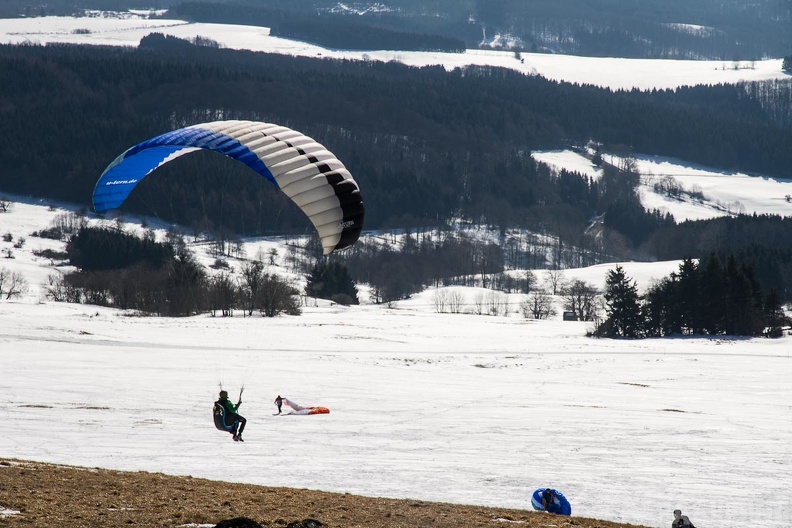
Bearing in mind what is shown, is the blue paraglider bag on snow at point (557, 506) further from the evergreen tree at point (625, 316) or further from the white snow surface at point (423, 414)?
the evergreen tree at point (625, 316)

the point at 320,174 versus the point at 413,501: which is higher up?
the point at 320,174

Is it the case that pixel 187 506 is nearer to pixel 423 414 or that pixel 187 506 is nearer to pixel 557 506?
pixel 557 506

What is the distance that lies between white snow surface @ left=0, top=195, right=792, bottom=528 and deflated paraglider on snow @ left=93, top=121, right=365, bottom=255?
5.81 meters

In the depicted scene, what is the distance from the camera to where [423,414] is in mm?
31359

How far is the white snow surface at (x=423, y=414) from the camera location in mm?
21656

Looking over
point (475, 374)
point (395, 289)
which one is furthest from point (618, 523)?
point (395, 289)

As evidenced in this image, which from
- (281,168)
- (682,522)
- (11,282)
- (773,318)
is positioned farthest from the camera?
(11,282)

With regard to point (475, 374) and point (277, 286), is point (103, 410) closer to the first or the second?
point (475, 374)

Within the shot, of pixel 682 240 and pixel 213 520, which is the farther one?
pixel 682 240

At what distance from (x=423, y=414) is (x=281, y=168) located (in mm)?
12795

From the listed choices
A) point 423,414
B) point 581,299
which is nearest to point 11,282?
point 581,299

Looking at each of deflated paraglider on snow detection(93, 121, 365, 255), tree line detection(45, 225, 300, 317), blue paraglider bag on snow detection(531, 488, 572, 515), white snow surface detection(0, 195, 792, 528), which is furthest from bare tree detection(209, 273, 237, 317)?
blue paraglider bag on snow detection(531, 488, 572, 515)

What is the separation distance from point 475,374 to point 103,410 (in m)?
19.7

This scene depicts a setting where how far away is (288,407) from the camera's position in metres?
31.4
